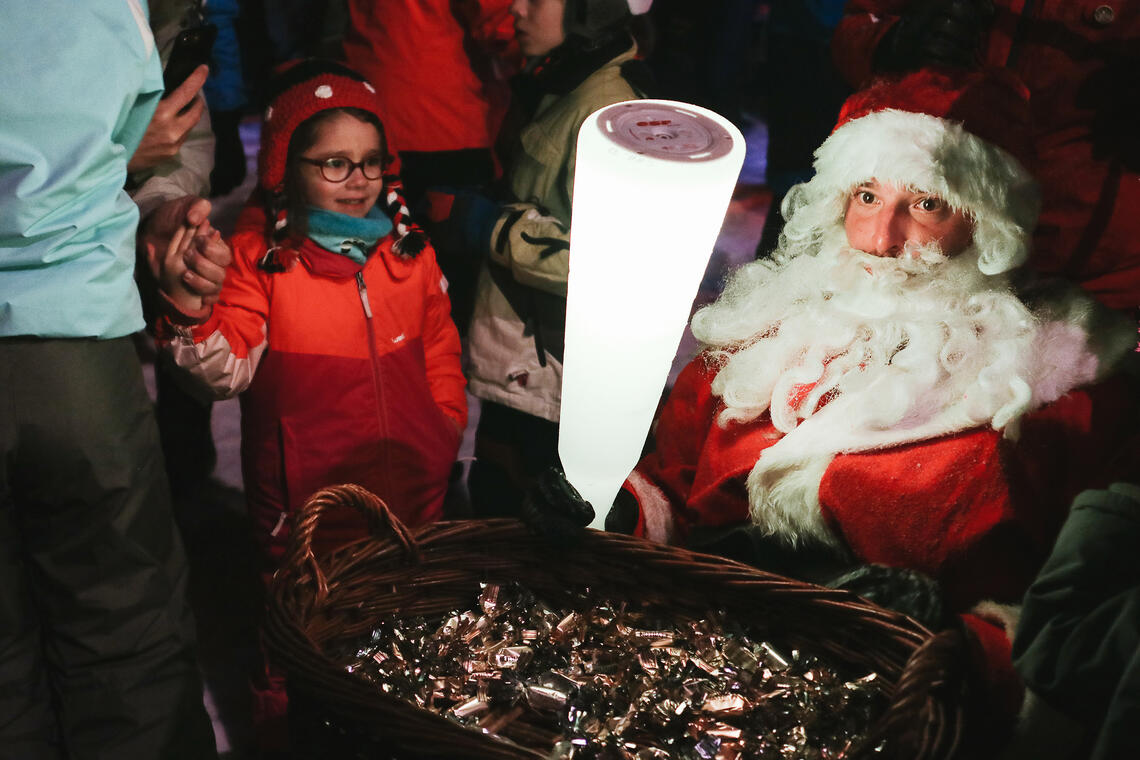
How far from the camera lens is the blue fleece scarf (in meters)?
1.79

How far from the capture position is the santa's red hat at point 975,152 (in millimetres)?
1297

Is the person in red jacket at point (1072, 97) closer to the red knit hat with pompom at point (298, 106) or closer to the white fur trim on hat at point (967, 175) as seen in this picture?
the white fur trim on hat at point (967, 175)

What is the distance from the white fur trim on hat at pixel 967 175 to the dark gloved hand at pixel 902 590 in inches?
18.2

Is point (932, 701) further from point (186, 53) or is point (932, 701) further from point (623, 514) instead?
point (186, 53)

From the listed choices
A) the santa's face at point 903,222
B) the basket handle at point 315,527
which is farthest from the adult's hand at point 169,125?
the santa's face at point 903,222

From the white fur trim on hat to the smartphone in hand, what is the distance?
1.25 m

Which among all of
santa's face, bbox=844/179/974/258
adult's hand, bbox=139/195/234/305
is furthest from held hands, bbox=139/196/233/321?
santa's face, bbox=844/179/974/258

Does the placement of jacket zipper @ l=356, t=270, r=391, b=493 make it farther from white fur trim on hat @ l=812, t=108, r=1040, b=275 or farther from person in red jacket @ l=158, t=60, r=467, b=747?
white fur trim on hat @ l=812, t=108, r=1040, b=275

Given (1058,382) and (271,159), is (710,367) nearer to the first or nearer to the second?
(1058,382)

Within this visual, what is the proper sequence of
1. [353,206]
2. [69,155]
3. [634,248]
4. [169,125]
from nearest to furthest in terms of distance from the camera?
[634,248] < [69,155] < [169,125] < [353,206]

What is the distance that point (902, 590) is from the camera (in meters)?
1.32

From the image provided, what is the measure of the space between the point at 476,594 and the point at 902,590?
0.67 m

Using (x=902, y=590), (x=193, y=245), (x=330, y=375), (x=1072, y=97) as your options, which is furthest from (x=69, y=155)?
(x=1072, y=97)

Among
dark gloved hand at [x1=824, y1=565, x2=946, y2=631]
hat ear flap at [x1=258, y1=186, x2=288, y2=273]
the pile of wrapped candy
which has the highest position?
hat ear flap at [x1=258, y1=186, x2=288, y2=273]
